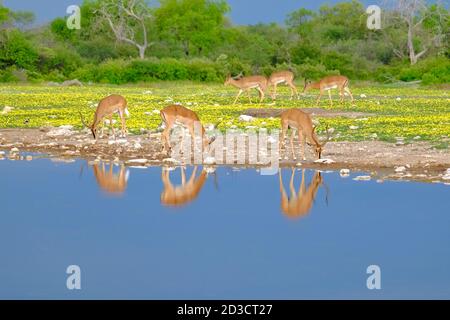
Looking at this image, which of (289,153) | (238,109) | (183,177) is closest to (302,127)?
(289,153)

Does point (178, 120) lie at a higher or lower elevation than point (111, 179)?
higher

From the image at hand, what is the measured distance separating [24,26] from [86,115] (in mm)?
57281

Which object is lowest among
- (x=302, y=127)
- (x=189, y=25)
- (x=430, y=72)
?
(x=302, y=127)

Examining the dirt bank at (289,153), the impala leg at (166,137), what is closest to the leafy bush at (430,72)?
the dirt bank at (289,153)

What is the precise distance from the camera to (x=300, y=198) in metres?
15.6

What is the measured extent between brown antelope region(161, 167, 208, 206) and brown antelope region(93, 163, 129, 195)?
66cm

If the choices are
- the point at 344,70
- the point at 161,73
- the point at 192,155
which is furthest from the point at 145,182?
the point at 344,70

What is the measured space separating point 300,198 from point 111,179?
3.41m

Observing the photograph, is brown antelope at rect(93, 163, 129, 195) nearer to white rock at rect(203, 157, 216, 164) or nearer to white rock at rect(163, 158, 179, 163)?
white rock at rect(163, 158, 179, 163)

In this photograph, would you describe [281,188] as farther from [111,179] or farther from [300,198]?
[111,179]

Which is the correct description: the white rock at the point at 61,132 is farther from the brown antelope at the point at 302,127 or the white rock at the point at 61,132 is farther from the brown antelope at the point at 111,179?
the brown antelope at the point at 302,127

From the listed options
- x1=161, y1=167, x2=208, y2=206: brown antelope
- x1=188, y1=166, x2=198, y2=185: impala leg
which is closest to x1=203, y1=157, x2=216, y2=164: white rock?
x1=188, y1=166, x2=198, y2=185: impala leg

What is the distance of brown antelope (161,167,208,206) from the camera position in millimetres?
15453
